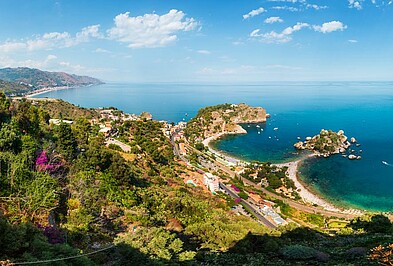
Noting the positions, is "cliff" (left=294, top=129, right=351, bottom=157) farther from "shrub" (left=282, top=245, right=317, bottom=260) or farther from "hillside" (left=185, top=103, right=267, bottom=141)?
"shrub" (left=282, top=245, right=317, bottom=260)

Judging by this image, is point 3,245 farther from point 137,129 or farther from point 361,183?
point 361,183

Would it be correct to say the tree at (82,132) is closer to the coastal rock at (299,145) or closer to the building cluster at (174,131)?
the building cluster at (174,131)

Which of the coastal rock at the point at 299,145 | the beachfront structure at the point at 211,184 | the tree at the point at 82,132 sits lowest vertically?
the beachfront structure at the point at 211,184

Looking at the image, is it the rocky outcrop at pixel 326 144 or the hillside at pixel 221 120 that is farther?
the hillside at pixel 221 120

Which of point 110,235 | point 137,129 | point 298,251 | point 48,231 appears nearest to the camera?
point 48,231

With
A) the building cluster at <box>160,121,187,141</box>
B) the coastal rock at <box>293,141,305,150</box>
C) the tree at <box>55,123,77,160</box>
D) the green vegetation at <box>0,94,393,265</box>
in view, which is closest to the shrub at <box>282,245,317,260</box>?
the green vegetation at <box>0,94,393,265</box>

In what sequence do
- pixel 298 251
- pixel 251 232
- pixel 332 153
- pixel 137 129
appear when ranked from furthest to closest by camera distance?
pixel 332 153, pixel 137 129, pixel 251 232, pixel 298 251

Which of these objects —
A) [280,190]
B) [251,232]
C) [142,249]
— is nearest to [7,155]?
[142,249]

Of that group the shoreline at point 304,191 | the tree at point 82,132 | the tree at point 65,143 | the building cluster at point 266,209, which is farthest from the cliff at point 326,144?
the tree at point 65,143

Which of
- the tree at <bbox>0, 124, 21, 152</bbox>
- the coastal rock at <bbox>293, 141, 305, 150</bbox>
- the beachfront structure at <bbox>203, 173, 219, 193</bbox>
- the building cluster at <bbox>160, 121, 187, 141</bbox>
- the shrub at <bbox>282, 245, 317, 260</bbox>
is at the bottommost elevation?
the beachfront structure at <bbox>203, 173, 219, 193</bbox>
